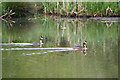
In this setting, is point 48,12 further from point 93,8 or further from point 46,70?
point 46,70

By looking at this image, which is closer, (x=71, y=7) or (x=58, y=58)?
(x=58, y=58)

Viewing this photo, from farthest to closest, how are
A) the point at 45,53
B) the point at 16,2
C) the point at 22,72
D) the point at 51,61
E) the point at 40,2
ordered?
the point at 40,2
the point at 16,2
the point at 45,53
the point at 51,61
the point at 22,72

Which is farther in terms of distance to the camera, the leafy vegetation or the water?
the leafy vegetation

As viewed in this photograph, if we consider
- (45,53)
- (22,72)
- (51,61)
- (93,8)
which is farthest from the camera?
(93,8)

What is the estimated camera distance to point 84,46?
959 centimetres

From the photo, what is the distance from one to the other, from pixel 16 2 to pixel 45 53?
12725 mm

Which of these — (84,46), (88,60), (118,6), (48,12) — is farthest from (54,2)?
(88,60)

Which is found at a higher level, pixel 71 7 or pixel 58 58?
pixel 71 7

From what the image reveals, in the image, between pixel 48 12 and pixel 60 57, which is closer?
pixel 60 57

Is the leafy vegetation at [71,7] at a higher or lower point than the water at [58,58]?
higher

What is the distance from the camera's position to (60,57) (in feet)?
27.6

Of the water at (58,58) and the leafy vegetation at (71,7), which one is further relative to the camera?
the leafy vegetation at (71,7)

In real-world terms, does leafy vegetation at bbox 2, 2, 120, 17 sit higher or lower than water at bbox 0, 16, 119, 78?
higher

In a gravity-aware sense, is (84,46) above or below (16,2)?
below
